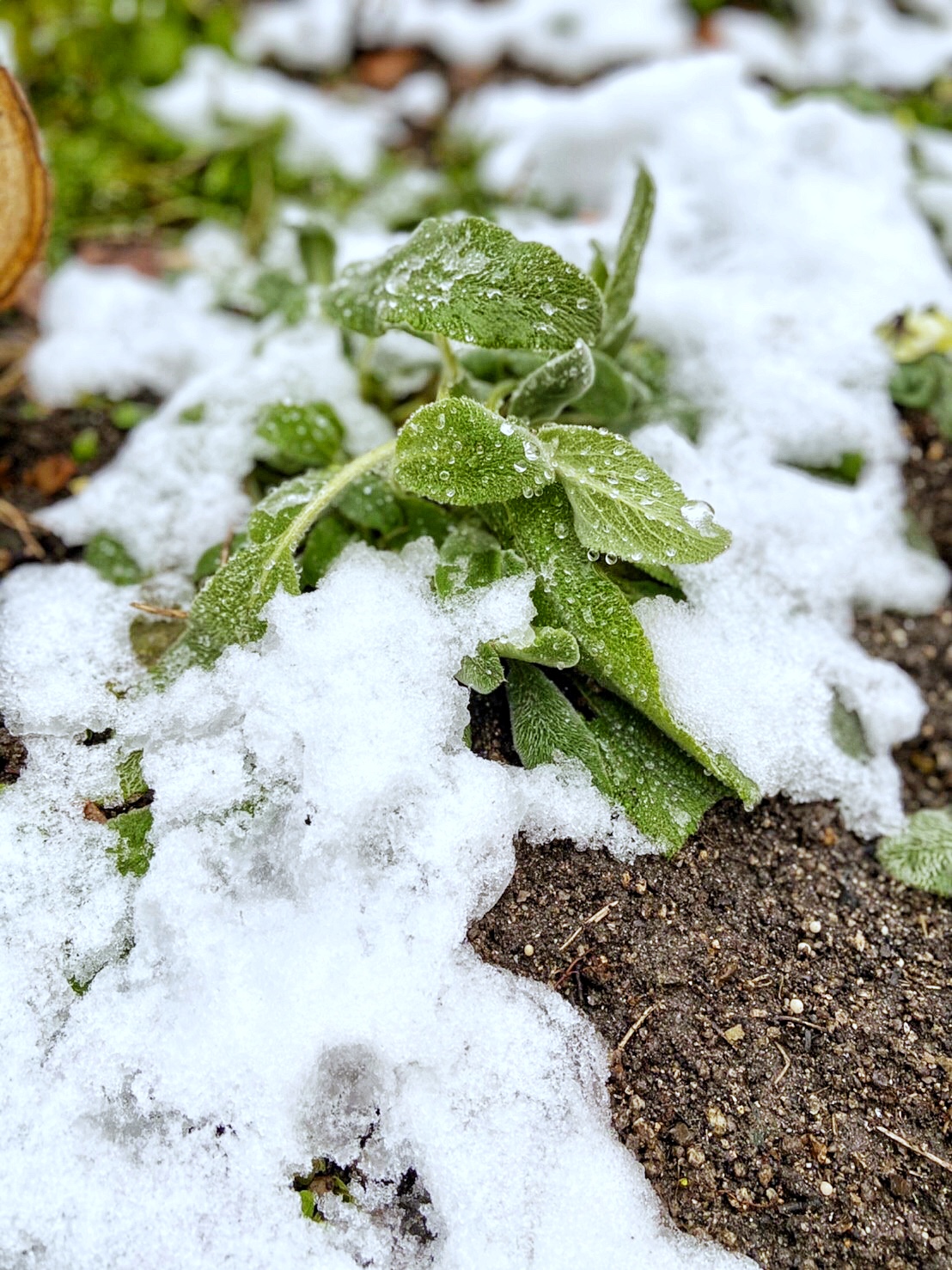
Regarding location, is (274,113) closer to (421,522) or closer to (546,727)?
(421,522)

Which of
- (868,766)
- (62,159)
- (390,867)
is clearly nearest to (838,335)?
(868,766)

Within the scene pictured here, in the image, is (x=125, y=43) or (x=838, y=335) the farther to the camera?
(x=125, y=43)

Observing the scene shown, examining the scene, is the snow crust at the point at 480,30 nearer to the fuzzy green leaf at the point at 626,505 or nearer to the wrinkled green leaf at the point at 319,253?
the wrinkled green leaf at the point at 319,253

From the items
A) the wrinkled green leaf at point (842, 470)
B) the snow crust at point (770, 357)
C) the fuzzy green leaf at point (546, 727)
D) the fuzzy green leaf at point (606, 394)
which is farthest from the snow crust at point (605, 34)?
the fuzzy green leaf at point (546, 727)

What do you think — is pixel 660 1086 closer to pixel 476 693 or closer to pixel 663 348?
pixel 476 693

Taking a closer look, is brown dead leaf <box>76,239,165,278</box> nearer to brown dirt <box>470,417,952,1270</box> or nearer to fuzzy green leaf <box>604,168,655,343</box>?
fuzzy green leaf <box>604,168,655,343</box>

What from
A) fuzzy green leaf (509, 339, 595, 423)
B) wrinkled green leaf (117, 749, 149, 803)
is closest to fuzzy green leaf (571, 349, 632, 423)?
fuzzy green leaf (509, 339, 595, 423)
